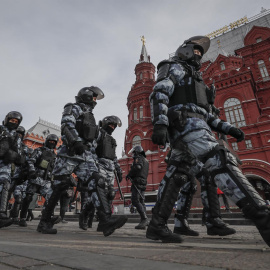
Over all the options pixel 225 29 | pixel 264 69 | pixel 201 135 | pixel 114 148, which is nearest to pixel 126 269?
pixel 201 135

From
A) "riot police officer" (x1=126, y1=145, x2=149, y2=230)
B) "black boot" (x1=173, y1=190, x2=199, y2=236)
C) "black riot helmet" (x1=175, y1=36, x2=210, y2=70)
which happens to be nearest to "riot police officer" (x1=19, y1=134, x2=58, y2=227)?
"riot police officer" (x1=126, y1=145, x2=149, y2=230)

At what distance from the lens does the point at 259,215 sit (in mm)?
1705

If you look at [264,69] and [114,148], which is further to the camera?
[264,69]

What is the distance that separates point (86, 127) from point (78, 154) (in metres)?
0.59

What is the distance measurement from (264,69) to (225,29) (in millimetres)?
13357

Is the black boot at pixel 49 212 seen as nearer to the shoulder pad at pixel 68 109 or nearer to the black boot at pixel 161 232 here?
the shoulder pad at pixel 68 109

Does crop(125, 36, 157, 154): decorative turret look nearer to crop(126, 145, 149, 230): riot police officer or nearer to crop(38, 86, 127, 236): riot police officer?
crop(126, 145, 149, 230): riot police officer

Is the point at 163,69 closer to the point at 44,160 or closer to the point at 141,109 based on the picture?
the point at 44,160

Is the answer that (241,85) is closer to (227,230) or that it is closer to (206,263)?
(227,230)

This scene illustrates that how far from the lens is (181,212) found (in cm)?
300

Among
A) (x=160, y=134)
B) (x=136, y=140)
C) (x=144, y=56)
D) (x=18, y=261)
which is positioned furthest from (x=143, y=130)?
(x=18, y=261)

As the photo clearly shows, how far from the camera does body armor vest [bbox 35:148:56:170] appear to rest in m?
6.58

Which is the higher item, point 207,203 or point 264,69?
point 264,69

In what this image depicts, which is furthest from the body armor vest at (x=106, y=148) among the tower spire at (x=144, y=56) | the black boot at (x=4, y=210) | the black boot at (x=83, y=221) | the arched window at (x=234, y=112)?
the tower spire at (x=144, y=56)
